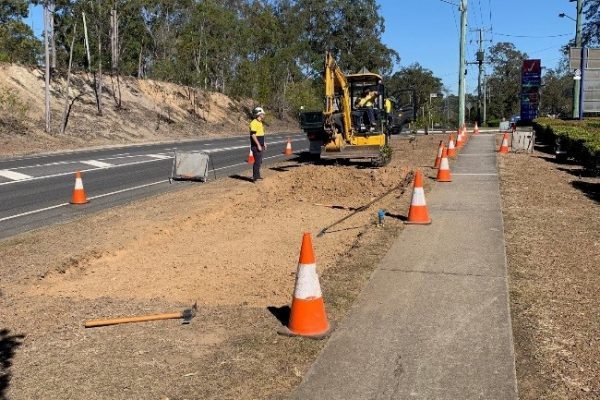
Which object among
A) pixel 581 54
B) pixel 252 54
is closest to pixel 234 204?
pixel 581 54

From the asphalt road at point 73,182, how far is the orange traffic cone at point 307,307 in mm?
6004

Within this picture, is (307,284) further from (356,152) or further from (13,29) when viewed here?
(13,29)

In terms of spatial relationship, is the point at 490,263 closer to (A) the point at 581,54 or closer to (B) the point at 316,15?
(A) the point at 581,54

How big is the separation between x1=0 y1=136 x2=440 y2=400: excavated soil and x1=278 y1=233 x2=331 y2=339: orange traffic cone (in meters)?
0.11

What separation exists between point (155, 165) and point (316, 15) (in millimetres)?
66959

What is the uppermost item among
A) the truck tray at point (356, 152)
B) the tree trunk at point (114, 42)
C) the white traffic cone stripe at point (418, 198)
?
the tree trunk at point (114, 42)

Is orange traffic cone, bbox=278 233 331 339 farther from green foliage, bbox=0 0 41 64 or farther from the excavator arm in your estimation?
green foliage, bbox=0 0 41 64

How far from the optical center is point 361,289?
5426 millimetres

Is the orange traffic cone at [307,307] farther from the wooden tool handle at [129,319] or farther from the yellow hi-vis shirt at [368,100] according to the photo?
the yellow hi-vis shirt at [368,100]

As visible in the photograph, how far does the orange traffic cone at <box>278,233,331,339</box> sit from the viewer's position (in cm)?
436

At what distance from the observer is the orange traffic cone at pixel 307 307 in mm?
4359

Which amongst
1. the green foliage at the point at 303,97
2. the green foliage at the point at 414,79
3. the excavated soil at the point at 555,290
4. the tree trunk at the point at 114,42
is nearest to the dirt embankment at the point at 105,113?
the tree trunk at the point at 114,42

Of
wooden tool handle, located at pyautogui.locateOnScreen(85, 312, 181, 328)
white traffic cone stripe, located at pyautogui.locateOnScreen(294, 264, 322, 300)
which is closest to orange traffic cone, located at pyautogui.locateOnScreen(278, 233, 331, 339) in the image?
white traffic cone stripe, located at pyautogui.locateOnScreen(294, 264, 322, 300)

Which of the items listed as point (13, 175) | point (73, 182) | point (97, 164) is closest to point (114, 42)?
point (97, 164)
